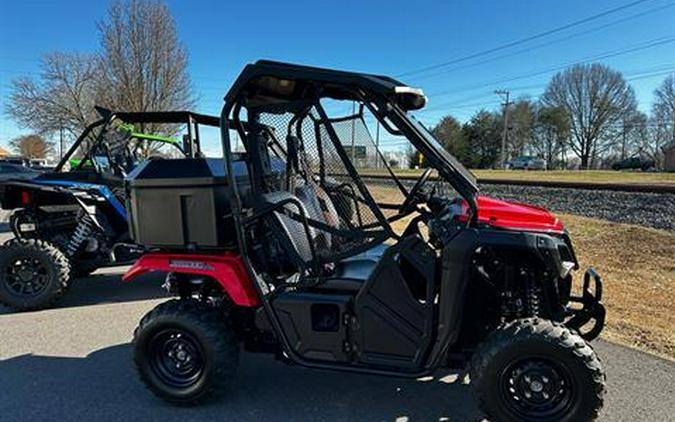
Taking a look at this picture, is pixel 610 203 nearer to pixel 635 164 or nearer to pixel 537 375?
pixel 537 375

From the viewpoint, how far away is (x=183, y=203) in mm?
3328

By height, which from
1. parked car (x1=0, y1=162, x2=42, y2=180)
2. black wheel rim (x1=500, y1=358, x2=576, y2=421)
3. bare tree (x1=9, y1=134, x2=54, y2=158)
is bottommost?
black wheel rim (x1=500, y1=358, x2=576, y2=421)

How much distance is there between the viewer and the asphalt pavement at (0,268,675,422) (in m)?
3.21

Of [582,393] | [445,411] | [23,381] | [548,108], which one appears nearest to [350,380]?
[445,411]

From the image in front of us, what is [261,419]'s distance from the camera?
316cm

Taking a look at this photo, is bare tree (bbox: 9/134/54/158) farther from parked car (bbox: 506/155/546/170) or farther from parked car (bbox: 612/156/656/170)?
parked car (bbox: 612/156/656/170)

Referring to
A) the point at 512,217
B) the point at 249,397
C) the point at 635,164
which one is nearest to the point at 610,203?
the point at 512,217

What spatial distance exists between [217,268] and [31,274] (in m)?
3.41

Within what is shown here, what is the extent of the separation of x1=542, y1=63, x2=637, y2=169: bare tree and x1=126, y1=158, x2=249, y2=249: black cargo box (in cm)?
7744

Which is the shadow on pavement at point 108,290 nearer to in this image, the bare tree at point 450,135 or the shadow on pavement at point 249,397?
the shadow on pavement at point 249,397

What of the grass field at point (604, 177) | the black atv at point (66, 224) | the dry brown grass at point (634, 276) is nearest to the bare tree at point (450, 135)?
the grass field at point (604, 177)

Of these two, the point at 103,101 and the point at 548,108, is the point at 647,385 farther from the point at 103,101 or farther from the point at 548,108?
the point at 548,108

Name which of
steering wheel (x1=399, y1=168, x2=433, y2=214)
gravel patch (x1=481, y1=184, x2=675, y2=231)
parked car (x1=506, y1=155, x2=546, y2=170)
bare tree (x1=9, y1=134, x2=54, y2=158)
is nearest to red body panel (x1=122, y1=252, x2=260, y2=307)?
steering wheel (x1=399, y1=168, x2=433, y2=214)

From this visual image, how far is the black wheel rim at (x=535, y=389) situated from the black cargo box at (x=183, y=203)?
194cm
